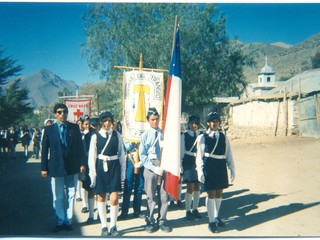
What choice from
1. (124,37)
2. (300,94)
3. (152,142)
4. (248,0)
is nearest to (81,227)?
(152,142)

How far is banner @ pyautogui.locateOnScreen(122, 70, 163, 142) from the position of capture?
6266 millimetres

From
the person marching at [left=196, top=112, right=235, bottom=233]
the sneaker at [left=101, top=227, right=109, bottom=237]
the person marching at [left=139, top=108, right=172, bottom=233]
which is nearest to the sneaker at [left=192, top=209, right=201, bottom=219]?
the person marching at [left=196, top=112, right=235, bottom=233]

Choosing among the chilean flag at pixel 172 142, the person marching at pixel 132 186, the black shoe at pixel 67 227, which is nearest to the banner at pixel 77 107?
the person marching at pixel 132 186

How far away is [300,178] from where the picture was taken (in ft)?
27.9

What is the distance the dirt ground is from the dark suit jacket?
1.02m

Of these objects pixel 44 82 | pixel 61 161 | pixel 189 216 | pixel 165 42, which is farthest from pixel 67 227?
pixel 165 42

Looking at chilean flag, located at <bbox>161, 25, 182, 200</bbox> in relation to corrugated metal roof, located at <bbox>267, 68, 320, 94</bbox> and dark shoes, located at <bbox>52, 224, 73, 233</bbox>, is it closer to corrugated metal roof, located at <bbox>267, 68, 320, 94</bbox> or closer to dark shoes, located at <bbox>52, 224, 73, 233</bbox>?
dark shoes, located at <bbox>52, 224, 73, 233</bbox>

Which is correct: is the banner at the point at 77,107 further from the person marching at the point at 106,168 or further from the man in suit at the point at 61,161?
the person marching at the point at 106,168

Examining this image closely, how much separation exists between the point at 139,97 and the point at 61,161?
1.97 m

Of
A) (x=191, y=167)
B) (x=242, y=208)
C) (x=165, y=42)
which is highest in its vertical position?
(x=165, y=42)

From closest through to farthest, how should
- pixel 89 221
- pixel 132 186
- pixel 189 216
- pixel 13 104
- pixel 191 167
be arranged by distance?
pixel 89 221, pixel 189 216, pixel 191 167, pixel 132 186, pixel 13 104

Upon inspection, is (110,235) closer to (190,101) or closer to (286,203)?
(286,203)

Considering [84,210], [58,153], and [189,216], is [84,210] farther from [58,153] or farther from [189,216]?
[189,216]

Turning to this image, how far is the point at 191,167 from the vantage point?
6082 millimetres
